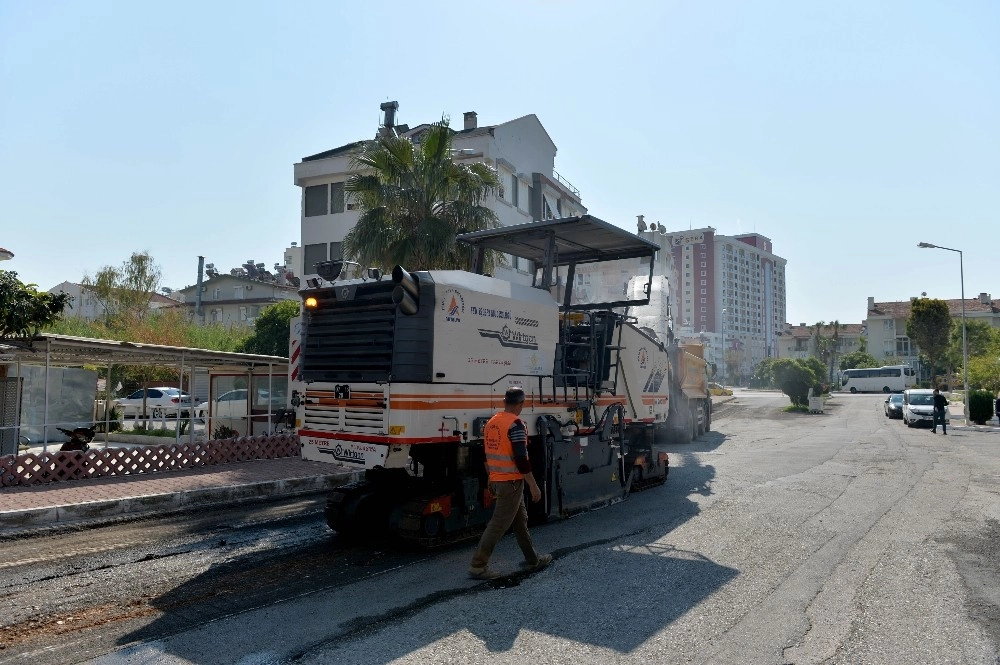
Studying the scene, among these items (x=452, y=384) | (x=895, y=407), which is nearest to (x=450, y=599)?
(x=452, y=384)

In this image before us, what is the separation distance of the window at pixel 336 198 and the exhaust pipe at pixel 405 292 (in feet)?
82.3

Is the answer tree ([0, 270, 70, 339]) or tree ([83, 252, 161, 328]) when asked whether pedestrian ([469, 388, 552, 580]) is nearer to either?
tree ([0, 270, 70, 339])

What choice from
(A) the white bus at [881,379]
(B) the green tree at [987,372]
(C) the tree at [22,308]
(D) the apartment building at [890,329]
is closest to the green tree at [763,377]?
(A) the white bus at [881,379]

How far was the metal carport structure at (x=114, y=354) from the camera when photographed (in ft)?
41.0

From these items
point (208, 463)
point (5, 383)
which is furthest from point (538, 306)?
point (5, 383)

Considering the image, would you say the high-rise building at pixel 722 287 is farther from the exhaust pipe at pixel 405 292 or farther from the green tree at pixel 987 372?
the exhaust pipe at pixel 405 292

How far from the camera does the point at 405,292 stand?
279 inches

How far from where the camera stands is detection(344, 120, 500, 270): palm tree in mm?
16406

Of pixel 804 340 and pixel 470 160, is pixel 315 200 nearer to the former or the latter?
pixel 470 160

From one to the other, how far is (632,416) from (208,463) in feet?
30.1

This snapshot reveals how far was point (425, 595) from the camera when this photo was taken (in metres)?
5.95

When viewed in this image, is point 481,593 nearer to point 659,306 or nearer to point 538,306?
point 538,306

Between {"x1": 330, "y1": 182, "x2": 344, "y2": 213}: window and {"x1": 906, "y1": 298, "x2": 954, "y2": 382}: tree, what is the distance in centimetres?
3961

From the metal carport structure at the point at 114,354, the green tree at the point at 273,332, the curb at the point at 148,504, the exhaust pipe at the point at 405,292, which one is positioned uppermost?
the green tree at the point at 273,332
